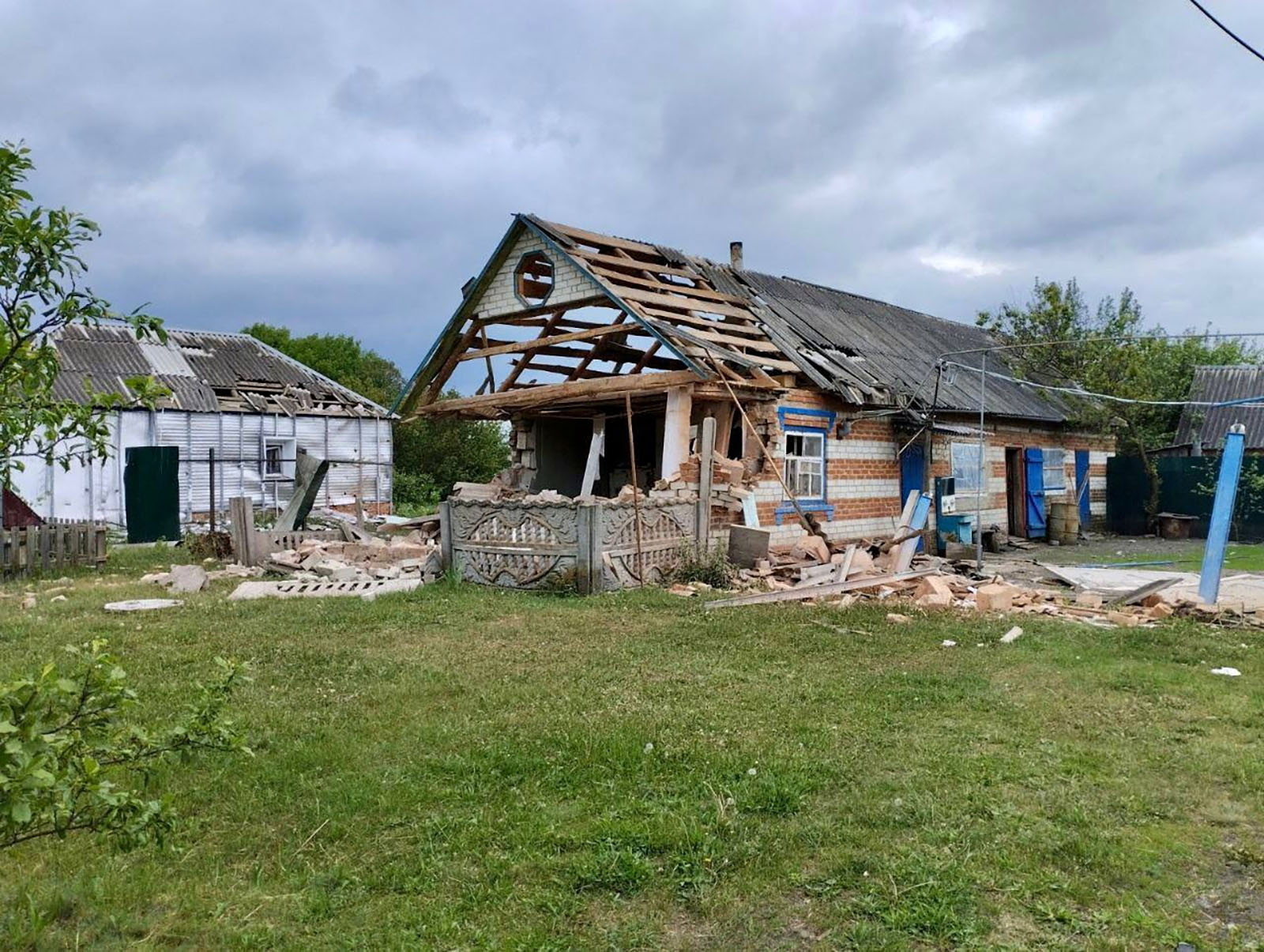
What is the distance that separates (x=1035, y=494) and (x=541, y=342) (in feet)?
38.9

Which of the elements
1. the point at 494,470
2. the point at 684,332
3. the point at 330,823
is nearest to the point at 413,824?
the point at 330,823

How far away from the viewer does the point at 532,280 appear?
1557 cm

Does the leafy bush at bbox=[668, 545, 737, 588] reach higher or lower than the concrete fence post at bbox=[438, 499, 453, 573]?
lower

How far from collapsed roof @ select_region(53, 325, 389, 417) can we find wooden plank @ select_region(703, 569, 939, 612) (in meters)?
19.1

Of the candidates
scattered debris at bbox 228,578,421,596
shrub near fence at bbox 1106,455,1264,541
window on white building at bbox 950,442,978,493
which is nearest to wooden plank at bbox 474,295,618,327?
scattered debris at bbox 228,578,421,596

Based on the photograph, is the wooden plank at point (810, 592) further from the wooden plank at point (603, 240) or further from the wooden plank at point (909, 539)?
the wooden plank at point (603, 240)

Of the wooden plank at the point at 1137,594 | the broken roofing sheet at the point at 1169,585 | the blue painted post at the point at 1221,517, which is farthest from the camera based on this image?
the wooden plank at the point at 1137,594

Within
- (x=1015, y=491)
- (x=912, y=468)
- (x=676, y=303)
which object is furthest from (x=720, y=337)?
(x=1015, y=491)

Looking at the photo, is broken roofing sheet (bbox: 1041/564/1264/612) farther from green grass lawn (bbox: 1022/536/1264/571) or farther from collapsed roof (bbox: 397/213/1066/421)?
collapsed roof (bbox: 397/213/1066/421)

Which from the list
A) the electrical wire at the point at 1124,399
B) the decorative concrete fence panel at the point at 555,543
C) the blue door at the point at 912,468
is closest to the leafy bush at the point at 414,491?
the blue door at the point at 912,468

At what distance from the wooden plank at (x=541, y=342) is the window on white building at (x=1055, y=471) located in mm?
11941

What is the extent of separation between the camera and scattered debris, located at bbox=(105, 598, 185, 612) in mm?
9945

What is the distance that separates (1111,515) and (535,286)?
16190 millimetres

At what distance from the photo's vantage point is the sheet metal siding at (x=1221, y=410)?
25.3 meters
